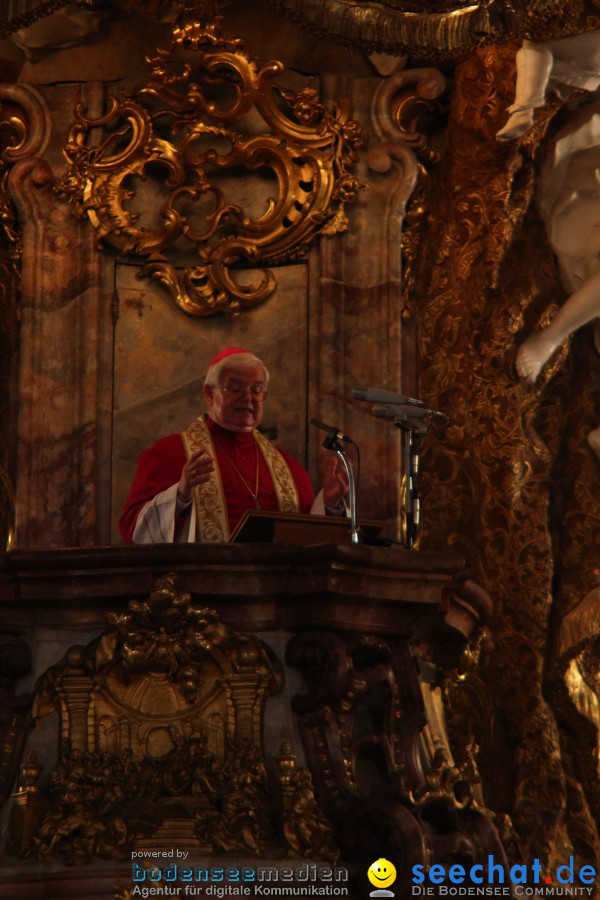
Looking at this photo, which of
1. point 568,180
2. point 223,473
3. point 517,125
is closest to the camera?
point 223,473

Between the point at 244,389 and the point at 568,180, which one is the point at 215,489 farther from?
the point at 568,180

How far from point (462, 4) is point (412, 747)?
9.47ft

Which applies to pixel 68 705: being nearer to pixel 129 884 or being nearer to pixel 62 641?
pixel 62 641

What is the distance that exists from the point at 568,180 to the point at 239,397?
5.39 feet

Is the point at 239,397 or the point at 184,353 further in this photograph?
the point at 184,353

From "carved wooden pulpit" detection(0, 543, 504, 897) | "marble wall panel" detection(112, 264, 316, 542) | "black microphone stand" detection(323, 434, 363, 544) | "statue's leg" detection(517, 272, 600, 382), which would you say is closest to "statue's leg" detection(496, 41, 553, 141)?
"statue's leg" detection(517, 272, 600, 382)

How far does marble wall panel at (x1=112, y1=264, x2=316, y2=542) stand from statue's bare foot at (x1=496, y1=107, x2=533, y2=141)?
3.30ft

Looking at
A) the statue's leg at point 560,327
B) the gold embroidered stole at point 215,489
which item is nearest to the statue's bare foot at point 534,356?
the statue's leg at point 560,327

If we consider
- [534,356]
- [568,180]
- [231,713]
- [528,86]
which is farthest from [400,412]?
[568,180]

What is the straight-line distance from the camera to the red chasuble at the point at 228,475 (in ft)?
23.9

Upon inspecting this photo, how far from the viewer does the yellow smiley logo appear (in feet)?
18.9

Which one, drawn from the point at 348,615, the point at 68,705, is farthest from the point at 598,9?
the point at 68,705

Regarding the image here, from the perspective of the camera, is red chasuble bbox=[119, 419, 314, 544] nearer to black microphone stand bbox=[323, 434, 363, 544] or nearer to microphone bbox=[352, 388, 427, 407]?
black microphone stand bbox=[323, 434, 363, 544]

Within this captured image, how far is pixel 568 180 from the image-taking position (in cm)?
808
